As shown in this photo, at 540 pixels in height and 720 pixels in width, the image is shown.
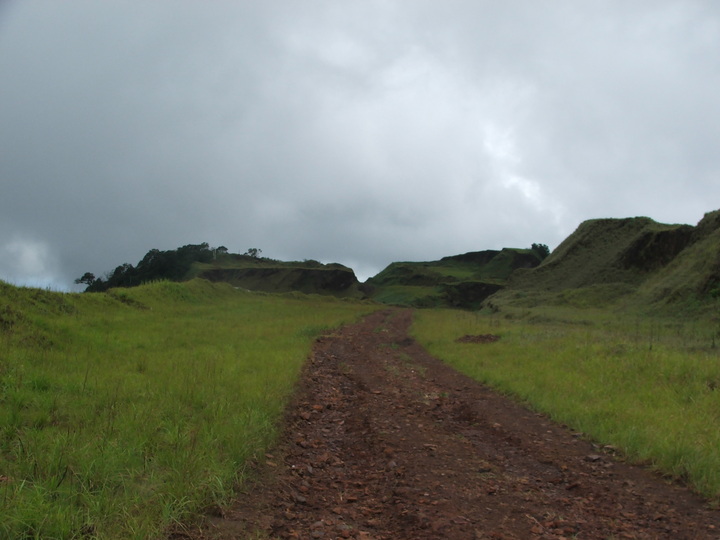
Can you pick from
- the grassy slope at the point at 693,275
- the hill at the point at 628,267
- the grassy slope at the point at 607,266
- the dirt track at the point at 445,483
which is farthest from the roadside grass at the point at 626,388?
the grassy slope at the point at 607,266

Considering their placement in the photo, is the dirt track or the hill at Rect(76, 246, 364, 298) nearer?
the dirt track

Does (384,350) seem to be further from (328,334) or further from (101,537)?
(101,537)

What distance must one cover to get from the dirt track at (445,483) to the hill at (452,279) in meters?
78.5

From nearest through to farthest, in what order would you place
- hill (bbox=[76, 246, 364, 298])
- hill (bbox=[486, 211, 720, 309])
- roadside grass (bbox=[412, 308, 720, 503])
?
roadside grass (bbox=[412, 308, 720, 503]) < hill (bbox=[486, 211, 720, 309]) < hill (bbox=[76, 246, 364, 298])

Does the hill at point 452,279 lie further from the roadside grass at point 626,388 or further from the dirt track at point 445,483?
the dirt track at point 445,483

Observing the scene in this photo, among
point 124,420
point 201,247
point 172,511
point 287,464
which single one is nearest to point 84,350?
point 124,420

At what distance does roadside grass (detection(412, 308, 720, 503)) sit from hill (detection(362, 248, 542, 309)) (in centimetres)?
7170

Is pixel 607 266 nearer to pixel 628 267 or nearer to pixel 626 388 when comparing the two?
Result: pixel 628 267

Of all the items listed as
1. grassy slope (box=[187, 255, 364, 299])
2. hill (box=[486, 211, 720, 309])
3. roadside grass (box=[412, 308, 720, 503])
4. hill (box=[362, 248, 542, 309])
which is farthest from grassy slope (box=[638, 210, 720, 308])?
hill (box=[362, 248, 542, 309])

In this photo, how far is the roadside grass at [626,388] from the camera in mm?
5676

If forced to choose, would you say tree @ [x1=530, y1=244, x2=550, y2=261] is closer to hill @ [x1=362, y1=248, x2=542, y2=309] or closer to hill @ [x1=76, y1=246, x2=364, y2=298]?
hill @ [x1=362, y1=248, x2=542, y2=309]

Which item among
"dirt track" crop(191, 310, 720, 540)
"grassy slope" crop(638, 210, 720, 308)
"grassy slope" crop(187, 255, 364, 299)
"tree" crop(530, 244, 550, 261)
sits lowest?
"dirt track" crop(191, 310, 720, 540)

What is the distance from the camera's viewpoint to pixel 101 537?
311cm

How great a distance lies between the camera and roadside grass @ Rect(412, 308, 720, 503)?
223 inches
